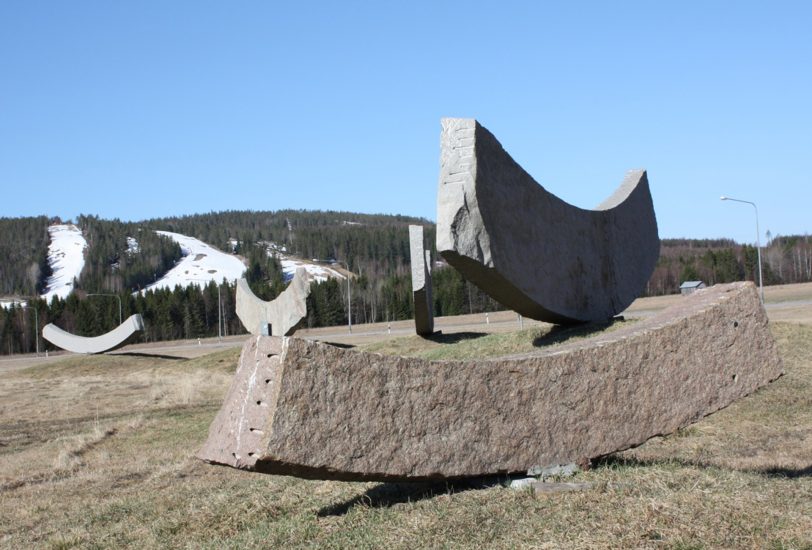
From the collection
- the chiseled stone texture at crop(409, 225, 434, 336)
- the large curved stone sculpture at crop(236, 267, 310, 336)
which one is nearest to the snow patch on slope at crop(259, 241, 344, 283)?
the large curved stone sculpture at crop(236, 267, 310, 336)

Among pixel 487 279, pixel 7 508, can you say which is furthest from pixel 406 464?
pixel 487 279

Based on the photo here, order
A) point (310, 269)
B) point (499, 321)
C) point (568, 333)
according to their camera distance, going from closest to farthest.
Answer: point (568, 333)
point (499, 321)
point (310, 269)

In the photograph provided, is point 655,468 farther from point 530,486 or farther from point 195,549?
point 195,549

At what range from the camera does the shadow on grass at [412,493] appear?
4.54m

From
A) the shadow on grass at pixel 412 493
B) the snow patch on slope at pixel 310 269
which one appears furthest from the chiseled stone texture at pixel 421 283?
the snow patch on slope at pixel 310 269

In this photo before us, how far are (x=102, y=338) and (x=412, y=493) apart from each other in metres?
28.7

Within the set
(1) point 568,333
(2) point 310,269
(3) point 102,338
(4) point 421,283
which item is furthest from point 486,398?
(2) point 310,269

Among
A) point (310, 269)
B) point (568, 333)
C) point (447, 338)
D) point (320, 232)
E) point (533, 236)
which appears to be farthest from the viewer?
point (320, 232)

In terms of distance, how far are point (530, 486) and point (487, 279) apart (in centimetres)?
548

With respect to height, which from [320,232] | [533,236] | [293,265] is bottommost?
[533,236]

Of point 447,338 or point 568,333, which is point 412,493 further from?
point 447,338

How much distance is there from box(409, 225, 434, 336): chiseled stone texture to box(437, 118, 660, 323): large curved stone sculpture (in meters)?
6.18

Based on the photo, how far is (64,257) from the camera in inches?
4528

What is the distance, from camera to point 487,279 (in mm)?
9766
